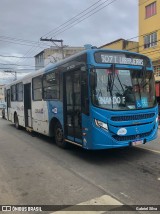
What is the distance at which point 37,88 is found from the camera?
38.3ft

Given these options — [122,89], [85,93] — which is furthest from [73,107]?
[122,89]

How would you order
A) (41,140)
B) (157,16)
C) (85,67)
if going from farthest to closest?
(157,16) < (41,140) < (85,67)

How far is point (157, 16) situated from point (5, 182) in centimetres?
2398

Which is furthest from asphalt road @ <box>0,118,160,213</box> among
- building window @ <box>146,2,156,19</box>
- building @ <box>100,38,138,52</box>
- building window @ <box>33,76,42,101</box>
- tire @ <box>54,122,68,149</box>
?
building @ <box>100,38,138,52</box>

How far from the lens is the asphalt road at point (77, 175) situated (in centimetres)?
526

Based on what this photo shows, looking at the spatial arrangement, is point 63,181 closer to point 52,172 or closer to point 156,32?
point 52,172

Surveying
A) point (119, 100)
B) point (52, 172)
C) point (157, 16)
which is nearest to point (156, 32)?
point (157, 16)

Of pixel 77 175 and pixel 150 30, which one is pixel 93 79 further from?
pixel 150 30

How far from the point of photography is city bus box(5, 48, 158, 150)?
7.27 m

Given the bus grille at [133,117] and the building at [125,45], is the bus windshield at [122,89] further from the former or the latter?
the building at [125,45]

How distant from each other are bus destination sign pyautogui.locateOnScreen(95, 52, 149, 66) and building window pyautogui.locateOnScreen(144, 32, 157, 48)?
62.1 ft

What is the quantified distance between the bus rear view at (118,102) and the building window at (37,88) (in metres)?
4.21

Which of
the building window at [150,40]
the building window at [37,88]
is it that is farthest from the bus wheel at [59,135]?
the building window at [150,40]

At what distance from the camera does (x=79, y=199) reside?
5.10 metres
